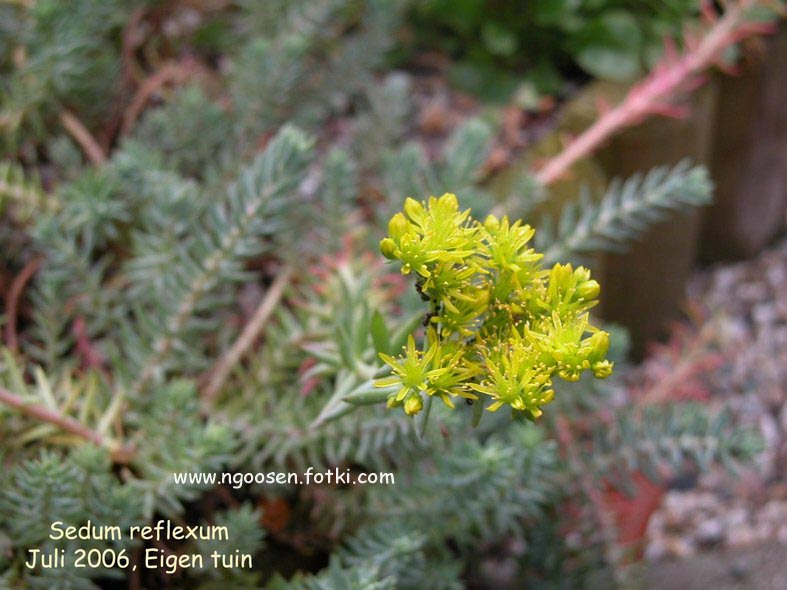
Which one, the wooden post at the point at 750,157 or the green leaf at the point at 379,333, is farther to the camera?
the wooden post at the point at 750,157

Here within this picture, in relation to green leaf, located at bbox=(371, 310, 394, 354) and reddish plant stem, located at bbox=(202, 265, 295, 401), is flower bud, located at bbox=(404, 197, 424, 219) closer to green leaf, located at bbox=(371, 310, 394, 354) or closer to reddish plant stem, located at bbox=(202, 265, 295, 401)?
green leaf, located at bbox=(371, 310, 394, 354)

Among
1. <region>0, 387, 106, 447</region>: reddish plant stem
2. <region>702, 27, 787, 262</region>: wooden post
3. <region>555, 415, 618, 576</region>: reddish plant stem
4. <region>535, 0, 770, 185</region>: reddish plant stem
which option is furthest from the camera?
<region>702, 27, 787, 262</region>: wooden post

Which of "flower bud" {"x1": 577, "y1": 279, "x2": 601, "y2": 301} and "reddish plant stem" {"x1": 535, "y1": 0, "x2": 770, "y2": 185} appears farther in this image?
"reddish plant stem" {"x1": 535, "y1": 0, "x2": 770, "y2": 185}

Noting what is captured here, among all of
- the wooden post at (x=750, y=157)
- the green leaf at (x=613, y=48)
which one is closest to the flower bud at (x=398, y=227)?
the green leaf at (x=613, y=48)

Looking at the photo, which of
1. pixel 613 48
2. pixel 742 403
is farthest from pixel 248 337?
pixel 742 403

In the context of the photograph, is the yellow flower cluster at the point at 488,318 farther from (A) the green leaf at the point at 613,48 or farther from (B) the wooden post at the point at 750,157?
(B) the wooden post at the point at 750,157

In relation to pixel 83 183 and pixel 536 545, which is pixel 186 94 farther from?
pixel 536 545

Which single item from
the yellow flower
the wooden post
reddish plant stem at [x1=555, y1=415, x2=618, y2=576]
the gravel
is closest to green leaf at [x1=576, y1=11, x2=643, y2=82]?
the wooden post

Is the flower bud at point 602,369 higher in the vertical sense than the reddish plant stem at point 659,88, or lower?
lower

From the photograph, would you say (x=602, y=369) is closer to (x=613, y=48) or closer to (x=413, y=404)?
(x=413, y=404)
